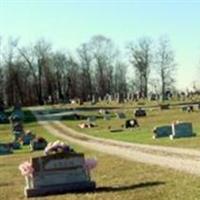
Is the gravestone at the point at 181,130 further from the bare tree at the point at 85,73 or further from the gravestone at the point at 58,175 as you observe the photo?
the bare tree at the point at 85,73

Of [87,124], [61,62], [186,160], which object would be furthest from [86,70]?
[186,160]

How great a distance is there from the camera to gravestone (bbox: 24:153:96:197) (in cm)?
1866

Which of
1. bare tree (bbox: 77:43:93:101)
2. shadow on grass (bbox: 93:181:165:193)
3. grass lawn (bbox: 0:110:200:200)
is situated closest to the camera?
grass lawn (bbox: 0:110:200:200)

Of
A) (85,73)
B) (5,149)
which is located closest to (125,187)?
→ (5,149)

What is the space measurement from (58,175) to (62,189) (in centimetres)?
36

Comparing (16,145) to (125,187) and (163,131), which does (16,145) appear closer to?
(163,131)

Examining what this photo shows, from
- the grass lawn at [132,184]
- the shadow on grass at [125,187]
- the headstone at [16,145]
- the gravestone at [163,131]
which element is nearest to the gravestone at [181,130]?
the gravestone at [163,131]

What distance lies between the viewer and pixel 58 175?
61.7ft

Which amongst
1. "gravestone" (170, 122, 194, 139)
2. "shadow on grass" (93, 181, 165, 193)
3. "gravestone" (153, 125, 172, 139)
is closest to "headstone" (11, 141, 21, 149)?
"gravestone" (153, 125, 172, 139)

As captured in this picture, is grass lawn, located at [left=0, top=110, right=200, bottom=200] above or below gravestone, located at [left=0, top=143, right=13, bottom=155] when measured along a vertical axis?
above

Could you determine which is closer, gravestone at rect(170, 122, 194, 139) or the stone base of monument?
the stone base of monument

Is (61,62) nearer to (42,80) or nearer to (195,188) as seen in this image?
(42,80)

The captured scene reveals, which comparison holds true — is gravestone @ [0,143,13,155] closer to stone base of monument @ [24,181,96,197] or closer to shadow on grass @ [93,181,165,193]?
stone base of monument @ [24,181,96,197]

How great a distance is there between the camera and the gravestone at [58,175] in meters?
18.7
